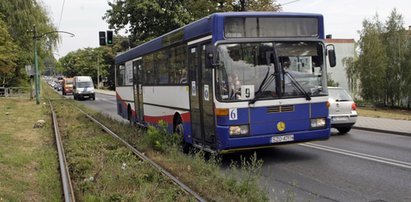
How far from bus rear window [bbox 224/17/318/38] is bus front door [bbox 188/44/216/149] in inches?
32.9

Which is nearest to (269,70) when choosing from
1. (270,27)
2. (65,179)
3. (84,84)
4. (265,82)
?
(265,82)

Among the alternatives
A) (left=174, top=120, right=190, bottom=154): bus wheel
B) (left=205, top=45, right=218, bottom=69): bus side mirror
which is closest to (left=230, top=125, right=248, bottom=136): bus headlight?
(left=205, top=45, right=218, bottom=69): bus side mirror

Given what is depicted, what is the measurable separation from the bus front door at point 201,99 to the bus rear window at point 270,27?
84 centimetres

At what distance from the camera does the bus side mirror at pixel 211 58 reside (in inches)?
347

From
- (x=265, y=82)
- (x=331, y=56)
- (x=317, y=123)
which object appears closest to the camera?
(x=265, y=82)

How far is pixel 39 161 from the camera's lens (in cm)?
1038

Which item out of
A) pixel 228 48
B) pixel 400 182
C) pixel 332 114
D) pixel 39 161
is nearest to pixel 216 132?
pixel 228 48

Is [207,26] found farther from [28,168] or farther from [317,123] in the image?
[28,168]

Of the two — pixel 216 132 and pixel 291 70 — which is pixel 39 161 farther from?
pixel 291 70

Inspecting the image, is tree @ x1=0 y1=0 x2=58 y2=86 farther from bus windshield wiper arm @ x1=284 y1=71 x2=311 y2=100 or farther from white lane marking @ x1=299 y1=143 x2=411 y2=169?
bus windshield wiper arm @ x1=284 y1=71 x2=311 y2=100

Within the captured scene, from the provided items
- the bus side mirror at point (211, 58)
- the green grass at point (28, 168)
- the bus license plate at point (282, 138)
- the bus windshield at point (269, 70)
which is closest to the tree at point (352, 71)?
the green grass at point (28, 168)

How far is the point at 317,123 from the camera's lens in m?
9.62

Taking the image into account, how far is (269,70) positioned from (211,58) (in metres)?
1.17

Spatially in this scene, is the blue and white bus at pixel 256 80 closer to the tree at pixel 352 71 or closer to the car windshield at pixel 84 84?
the tree at pixel 352 71
